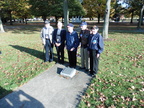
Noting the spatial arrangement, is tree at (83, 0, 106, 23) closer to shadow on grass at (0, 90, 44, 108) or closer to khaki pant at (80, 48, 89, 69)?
khaki pant at (80, 48, 89, 69)

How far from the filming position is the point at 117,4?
40.0 metres

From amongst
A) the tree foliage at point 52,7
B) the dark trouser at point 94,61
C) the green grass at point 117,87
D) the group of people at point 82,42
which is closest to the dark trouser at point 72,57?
the group of people at point 82,42

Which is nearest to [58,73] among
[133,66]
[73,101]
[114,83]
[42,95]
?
[42,95]

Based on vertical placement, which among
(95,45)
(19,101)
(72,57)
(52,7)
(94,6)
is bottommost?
(19,101)

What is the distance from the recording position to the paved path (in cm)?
333

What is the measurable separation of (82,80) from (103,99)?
1226 mm

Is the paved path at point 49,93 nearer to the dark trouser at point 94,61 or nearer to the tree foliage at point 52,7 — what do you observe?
the dark trouser at point 94,61

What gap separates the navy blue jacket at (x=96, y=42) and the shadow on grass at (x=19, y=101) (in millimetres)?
2565

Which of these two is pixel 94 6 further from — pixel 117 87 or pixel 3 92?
pixel 3 92

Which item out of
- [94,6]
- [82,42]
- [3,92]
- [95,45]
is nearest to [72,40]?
[82,42]

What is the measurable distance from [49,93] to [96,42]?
2.35 metres

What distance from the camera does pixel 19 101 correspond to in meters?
3.44

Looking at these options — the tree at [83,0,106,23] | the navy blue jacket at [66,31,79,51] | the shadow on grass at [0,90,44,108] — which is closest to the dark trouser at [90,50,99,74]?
the navy blue jacket at [66,31,79,51]

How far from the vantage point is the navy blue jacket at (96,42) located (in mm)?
4199
